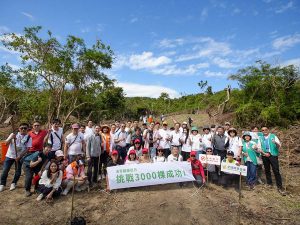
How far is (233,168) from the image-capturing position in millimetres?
7531

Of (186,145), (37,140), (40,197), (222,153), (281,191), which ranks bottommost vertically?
(281,191)

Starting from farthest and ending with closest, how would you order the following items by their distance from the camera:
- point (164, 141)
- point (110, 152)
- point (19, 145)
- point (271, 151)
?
point (164, 141) → point (110, 152) → point (271, 151) → point (19, 145)

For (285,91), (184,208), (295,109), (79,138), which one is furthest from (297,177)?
(285,91)

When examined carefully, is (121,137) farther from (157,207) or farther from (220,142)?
(220,142)

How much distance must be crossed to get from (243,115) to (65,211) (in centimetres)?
1764

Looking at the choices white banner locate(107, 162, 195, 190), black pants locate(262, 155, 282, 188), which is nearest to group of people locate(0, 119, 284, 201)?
black pants locate(262, 155, 282, 188)

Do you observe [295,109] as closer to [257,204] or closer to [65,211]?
[257,204]

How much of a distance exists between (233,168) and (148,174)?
2707 millimetres

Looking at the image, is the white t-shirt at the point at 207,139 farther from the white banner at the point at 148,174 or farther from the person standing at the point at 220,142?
the white banner at the point at 148,174

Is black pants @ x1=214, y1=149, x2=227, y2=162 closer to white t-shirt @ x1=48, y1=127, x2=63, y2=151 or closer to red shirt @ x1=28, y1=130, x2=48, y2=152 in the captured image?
white t-shirt @ x1=48, y1=127, x2=63, y2=151

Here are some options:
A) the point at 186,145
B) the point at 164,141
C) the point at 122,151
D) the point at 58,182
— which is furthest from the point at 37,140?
the point at 186,145

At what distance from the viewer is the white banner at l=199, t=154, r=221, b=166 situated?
25.9ft

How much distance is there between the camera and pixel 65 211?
6133 mm

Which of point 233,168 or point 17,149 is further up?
point 17,149
